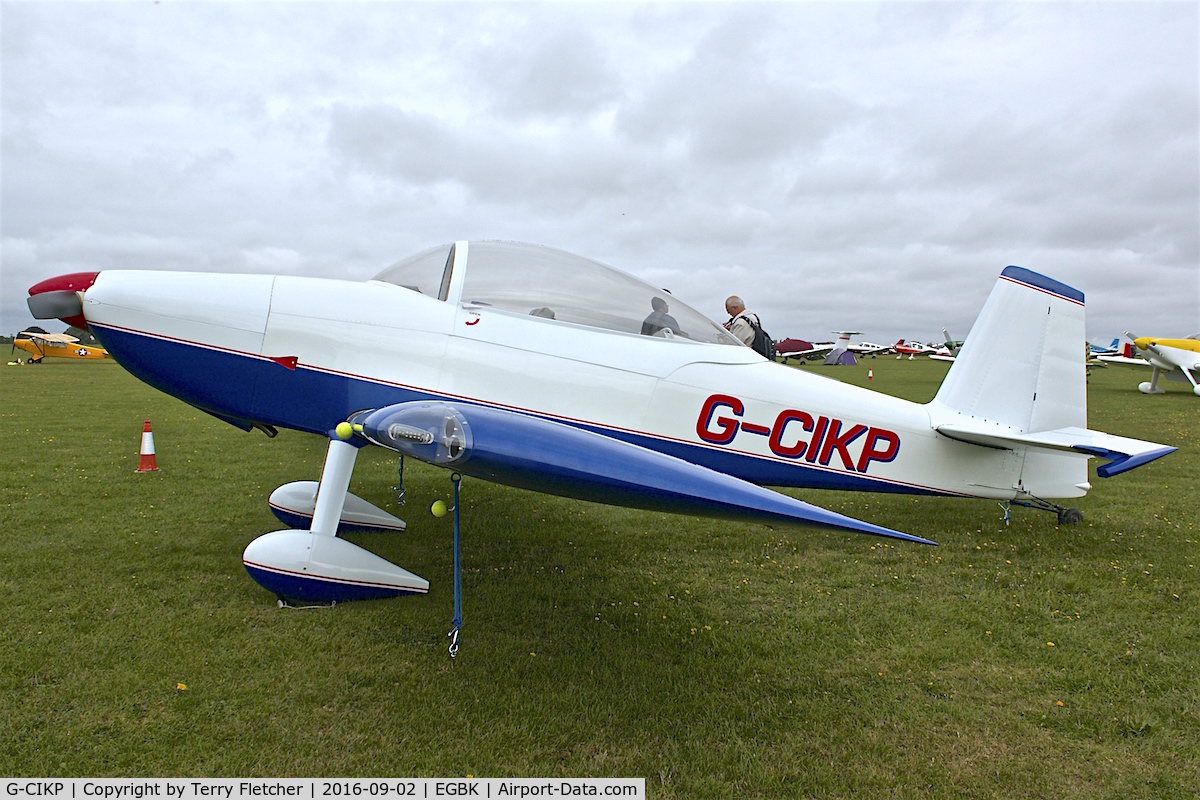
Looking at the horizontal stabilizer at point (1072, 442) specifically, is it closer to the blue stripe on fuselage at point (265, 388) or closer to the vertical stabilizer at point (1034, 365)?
the vertical stabilizer at point (1034, 365)

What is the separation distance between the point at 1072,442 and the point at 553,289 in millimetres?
3546

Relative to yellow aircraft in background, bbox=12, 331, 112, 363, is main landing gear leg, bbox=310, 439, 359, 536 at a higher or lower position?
higher

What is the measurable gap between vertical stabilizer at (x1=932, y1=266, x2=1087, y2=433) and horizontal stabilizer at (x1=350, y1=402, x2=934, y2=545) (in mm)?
2984

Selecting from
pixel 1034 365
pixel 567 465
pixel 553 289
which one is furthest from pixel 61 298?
pixel 1034 365

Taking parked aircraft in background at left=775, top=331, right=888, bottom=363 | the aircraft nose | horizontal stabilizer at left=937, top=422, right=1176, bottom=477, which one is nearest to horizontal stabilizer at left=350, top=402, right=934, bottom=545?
the aircraft nose

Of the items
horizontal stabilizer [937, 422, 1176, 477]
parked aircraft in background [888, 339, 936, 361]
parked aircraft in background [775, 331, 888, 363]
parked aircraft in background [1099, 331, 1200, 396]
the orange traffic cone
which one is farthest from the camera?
parked aircraft in background [888, 339, 936, 361]

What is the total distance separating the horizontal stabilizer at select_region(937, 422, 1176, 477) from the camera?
4.26m

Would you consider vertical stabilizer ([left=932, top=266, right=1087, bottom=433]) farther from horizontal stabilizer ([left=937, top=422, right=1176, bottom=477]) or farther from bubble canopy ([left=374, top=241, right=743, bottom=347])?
bubble canopy ([left=374, top=241, right=743, bottom=347])

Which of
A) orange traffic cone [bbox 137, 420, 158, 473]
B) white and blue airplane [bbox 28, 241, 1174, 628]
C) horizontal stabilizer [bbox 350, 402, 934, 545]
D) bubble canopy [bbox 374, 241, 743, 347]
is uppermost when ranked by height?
bubble canopy [bbox 374, 241, 743, 347]

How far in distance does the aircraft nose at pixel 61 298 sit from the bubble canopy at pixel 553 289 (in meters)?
1.63

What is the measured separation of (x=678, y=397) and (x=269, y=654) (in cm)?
241

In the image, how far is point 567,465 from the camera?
2.44 m

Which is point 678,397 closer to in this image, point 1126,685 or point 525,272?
point 525,272

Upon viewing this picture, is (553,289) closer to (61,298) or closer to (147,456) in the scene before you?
(61,298)
